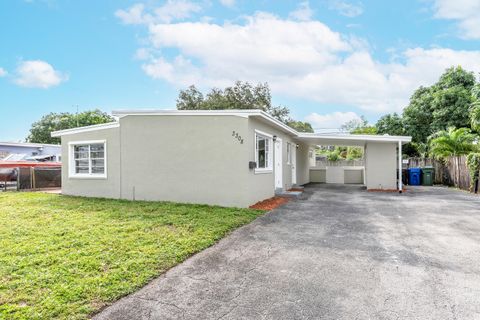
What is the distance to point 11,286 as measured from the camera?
3600 millimetres

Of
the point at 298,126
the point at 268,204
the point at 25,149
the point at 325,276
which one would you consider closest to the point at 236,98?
the point at 298,126

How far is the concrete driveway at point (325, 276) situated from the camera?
10.4 ft

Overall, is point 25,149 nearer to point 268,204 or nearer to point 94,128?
point 94,128

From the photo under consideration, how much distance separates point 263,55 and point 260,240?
14.7 metres

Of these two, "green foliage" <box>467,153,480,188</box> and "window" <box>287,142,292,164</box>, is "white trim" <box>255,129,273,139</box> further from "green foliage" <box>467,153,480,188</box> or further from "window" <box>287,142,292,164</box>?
"green foliage" <box>467,153,480,188</box>

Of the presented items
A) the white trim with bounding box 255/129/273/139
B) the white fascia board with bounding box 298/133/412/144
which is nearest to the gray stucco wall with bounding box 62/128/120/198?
the white trim with bounding box 255/129/273/139

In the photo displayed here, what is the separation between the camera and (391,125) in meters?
25.3

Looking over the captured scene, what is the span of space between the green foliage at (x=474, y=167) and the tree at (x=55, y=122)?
40838 mm

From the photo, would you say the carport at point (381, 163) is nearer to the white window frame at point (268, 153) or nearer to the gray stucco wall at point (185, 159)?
the white window frame at point (268, 153)

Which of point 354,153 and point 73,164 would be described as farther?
point 354,153

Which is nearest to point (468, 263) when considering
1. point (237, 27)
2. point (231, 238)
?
point (231, 238)

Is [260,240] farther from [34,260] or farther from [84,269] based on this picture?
[34,260]

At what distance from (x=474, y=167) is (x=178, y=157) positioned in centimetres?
1260

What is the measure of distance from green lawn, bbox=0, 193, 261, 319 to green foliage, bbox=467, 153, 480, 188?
10.8 metres
